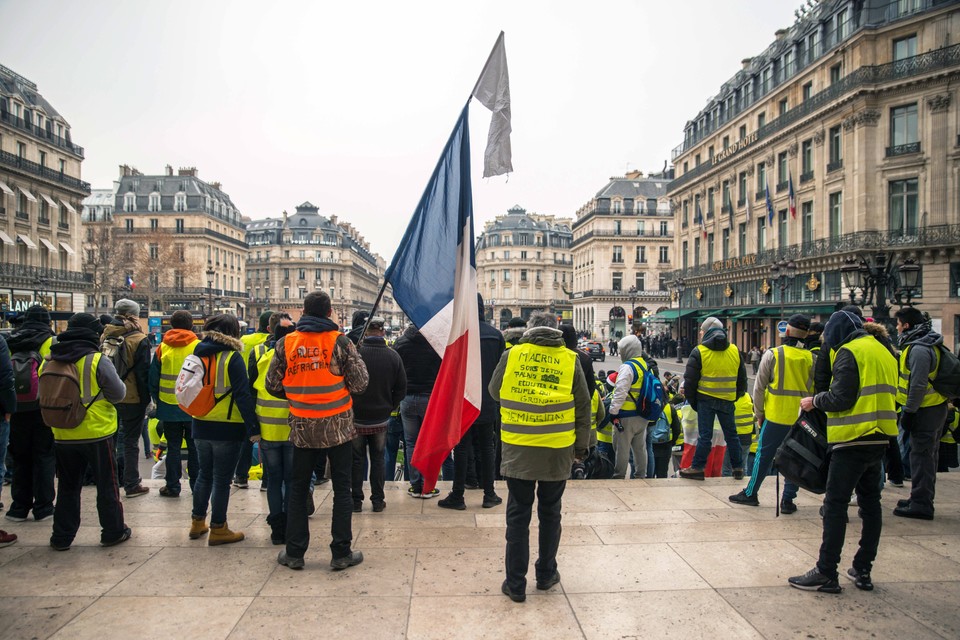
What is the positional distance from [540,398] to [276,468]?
2.39 meters

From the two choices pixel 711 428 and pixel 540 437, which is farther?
pixel 711 428

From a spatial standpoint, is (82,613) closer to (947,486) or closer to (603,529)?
(603,529)

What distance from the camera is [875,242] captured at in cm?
2956

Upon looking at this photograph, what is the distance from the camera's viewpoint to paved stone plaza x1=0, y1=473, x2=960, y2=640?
3.81 meters

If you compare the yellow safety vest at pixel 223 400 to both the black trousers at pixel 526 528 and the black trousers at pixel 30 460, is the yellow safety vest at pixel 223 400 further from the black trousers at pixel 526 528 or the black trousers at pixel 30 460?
the black trousers at pixel 526 528

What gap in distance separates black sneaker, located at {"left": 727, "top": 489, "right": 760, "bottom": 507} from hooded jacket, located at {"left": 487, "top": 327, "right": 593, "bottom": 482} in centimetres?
307

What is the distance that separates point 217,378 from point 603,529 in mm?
3679

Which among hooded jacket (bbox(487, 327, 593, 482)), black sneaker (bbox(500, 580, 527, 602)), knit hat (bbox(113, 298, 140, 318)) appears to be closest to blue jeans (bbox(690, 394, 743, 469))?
hooded jacket (bbox(487, 327, 593, 482))

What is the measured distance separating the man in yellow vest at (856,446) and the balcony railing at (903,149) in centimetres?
3074

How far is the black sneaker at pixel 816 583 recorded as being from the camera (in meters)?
4.25

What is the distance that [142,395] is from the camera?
6.77 m

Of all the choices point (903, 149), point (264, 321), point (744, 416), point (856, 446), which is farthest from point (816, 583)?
point (903, 149)

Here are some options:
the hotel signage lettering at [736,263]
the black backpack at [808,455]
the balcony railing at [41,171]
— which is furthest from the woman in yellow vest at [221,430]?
the balcony railing at [41,171]

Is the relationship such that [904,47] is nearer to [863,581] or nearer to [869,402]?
[869,402]
